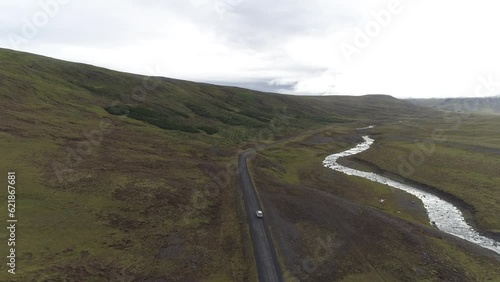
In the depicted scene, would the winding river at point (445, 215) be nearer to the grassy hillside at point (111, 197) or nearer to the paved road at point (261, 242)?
the paved road at point (261, 242)

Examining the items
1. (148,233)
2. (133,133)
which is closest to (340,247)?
(148,233)

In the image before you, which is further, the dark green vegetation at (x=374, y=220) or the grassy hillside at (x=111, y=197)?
the dark green vegetation at (x=374, y=220)

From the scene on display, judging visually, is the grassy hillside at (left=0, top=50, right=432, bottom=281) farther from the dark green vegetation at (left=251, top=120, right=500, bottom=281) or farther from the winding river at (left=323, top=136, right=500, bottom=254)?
the winding river at (left=323, top=136, right=500, bottom=254)

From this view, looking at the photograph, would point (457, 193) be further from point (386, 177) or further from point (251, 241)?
point (251, 241)

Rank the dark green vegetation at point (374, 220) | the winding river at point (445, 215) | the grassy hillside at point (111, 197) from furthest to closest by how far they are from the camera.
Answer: the winding river at point (445, 215) < the dark green vegetation at point (374, 220) < the grassy hillside at point (111, 197)

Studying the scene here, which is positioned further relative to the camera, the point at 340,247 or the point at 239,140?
the point at 239,140

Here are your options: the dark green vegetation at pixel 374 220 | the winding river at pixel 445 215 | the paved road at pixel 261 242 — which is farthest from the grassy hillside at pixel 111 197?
the winding river at pixel 445 215

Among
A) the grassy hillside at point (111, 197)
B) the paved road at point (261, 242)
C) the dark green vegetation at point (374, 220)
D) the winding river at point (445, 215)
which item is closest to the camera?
the grassy hillside at point (111, 197)
